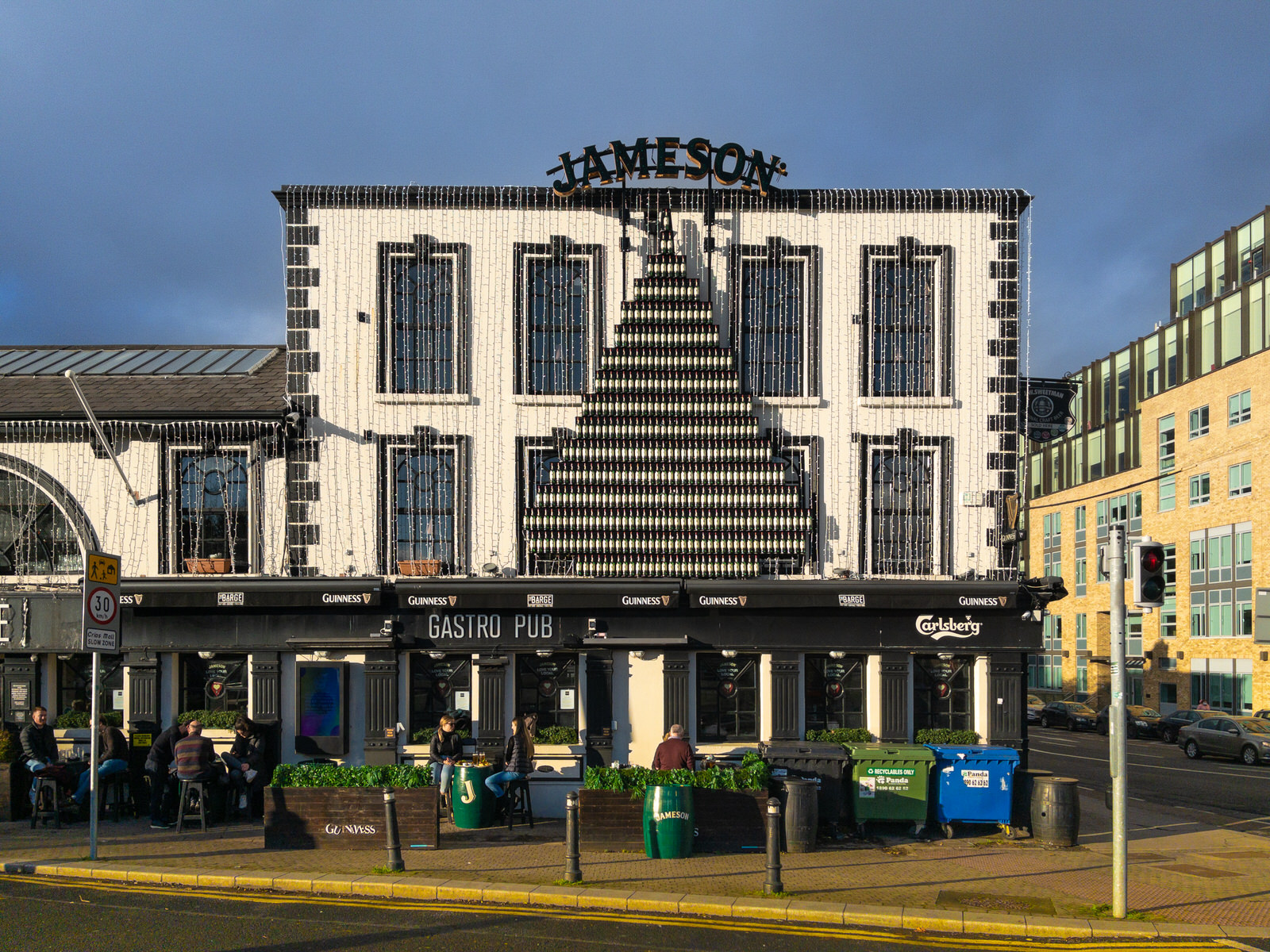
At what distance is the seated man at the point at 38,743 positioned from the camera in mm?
15414

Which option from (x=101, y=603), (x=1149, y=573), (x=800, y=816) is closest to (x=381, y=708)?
(x=101, y=603)

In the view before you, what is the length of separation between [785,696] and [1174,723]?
86.3 feet

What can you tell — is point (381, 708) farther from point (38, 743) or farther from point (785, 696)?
point (785, 696)

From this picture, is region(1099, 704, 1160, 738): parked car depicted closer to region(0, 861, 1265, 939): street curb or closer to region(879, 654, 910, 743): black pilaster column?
region(879, 654, 910, 743): black pilaster column

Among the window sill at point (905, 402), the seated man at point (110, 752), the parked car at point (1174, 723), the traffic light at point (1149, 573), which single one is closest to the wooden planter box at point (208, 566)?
the seated man at point (110, 752)

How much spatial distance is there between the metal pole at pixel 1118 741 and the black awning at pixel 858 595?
6462 mm

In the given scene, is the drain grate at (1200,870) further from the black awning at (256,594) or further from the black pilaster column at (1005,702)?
the black awning at (256,594)

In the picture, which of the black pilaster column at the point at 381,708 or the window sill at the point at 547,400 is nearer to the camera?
the black pilaster column at the point at 381,708

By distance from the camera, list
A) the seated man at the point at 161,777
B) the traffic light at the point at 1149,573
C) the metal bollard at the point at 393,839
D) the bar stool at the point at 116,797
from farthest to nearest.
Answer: the bar stool at the point at 116,797 → the seated man at the point at 161,777 → the metal bollard at the point at 393,839 → the traffic light at the point at 1149,573

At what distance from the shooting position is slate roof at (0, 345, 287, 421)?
60.4ft

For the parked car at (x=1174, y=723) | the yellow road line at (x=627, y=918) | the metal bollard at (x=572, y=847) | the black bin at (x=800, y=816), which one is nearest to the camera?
the yellow road line at (x=627, y=918)

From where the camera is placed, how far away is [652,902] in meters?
11.0

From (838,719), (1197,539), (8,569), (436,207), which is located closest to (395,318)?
(436,207)

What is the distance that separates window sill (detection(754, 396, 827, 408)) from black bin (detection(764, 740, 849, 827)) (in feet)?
A: 19.5
